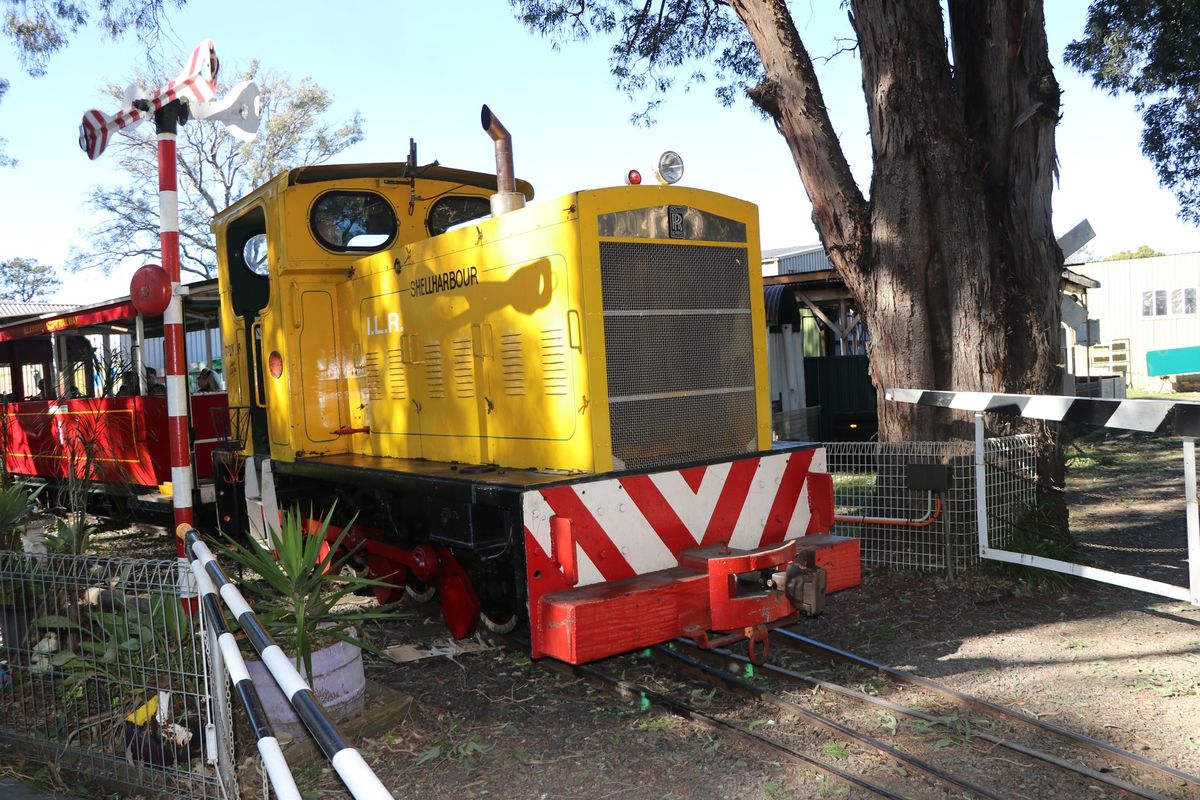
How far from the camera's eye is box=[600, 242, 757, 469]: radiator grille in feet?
15.3

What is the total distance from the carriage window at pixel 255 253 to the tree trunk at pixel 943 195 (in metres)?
4.12

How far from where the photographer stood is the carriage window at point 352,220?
20.3ft

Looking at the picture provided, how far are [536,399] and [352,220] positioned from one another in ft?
7.93

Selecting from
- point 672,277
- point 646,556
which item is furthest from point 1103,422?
point 646,556

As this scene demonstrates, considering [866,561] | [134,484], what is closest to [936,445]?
[866,561]

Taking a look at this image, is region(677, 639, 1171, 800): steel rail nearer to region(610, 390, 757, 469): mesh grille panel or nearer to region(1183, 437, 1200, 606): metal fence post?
region(610, 390, 757, 469): mesh grille panel

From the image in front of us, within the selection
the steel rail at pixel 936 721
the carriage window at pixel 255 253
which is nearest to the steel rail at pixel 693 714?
the steel rail at pixel 936 721

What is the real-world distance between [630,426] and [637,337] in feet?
1.55

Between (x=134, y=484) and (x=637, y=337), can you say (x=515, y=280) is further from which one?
(x=134, y=484)

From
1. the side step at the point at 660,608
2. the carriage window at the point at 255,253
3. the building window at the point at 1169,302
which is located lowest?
the side step at the point at 660,608

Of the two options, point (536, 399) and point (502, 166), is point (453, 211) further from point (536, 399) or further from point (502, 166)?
point (536, 399)

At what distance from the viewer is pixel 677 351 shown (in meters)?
4.95

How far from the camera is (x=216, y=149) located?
33.7 m

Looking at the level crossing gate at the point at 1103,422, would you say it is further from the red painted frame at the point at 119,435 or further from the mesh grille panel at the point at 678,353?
the red painted frame at the point at 119,435
